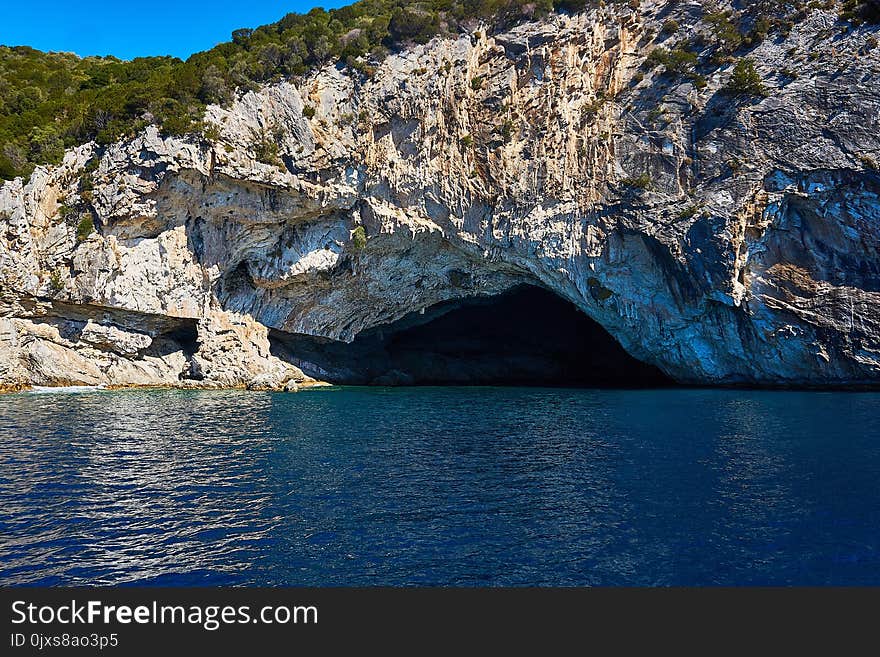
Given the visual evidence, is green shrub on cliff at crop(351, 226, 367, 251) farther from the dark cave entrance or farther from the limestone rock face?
the dark cave entrance

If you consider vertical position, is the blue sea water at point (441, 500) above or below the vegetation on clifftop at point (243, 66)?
below

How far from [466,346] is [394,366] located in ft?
27.7

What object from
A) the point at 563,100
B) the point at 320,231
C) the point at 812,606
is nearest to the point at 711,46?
the point at 563,100

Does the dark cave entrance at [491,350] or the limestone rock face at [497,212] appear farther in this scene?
the dark cave entrance at [491,350]

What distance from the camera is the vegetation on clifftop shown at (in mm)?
42469

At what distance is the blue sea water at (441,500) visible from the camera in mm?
11266

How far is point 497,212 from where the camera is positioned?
45.8 m

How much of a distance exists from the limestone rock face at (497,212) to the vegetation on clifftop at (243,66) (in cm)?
137

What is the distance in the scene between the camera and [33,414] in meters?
29.9

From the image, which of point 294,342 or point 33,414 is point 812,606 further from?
point 294,342

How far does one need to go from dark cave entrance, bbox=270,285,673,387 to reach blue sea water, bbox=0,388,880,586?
2591 centimetres

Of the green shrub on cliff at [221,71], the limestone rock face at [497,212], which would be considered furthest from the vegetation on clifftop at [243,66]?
the limestone rock face at [497,212]

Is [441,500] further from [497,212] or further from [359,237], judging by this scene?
[497,212]

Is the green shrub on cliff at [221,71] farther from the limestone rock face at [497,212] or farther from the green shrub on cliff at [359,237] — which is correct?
the green shrub on cliff at [359,237]
